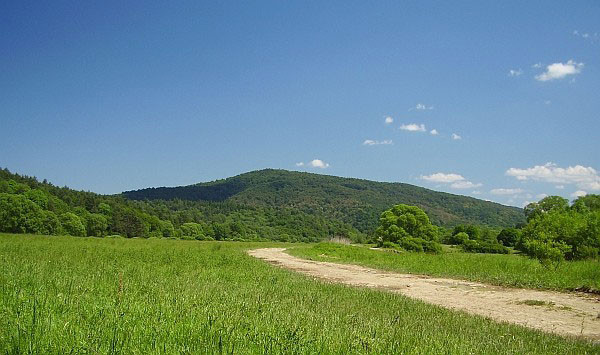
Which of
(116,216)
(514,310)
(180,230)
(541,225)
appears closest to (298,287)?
(514,310)

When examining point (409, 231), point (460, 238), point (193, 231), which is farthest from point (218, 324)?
point (193, 231)

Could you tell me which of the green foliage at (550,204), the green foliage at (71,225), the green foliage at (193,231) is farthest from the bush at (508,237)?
the green foliage at (71,225)

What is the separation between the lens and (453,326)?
7.32m

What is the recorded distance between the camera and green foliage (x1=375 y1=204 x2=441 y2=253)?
171 ft

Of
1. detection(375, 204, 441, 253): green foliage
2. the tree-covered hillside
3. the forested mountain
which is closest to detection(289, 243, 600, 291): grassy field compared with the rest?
detection(375, 204, 441, 253): green foliage

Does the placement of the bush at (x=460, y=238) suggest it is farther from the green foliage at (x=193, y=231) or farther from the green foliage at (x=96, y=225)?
the green foliage at (x=96, y=225)

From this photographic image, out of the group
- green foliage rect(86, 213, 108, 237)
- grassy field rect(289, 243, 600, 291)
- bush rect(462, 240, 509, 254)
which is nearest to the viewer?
grassy field rect(289, 243, 600, 291)

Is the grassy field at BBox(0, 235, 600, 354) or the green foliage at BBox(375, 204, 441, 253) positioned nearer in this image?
the grassy field at BBox(0, 235, 600, 354)

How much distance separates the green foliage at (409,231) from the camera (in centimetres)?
5203

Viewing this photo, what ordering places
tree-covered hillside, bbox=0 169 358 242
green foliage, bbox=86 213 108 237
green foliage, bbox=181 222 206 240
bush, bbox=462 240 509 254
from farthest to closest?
green foliage, bbox=181 222 206 240 < green foliage, bbox=86 213 108 237 < bush, bbox=462 240 509 254 < tree-covered hillside, bbox=0 169 358 242

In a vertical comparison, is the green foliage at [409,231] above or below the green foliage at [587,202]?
below

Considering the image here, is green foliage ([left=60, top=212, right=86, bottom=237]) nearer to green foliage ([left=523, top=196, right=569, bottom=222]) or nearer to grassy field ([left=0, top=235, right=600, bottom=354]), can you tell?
grassy field ([left=0, top=235, right=600, bottom=354])

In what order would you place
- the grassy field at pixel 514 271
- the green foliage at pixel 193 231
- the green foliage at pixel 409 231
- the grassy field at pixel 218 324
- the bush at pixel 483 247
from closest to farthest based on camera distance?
the grassy field at pixel 218 324 < the grassy field at pixel 514 271 < the green foliage at pixel 409 231 < the bush at pixel 483 247 < the green foliage at pixel 193 231

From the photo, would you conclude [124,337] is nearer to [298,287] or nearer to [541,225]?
[298,287]
